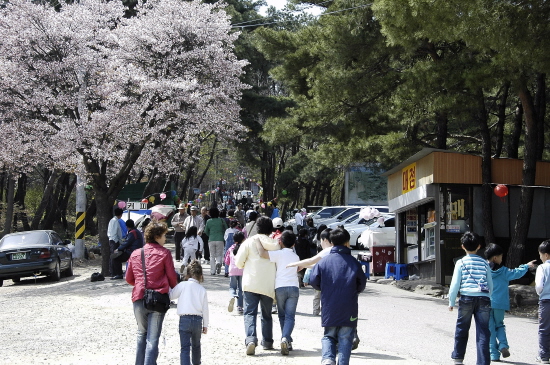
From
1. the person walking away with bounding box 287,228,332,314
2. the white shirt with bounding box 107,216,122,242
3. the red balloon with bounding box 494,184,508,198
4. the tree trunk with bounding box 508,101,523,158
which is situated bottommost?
the person walking away with bounding box 287,228,332,314

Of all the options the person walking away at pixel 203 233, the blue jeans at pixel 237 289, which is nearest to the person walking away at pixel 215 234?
the person walking away at pixel 203 233

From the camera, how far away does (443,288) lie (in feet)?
57.5

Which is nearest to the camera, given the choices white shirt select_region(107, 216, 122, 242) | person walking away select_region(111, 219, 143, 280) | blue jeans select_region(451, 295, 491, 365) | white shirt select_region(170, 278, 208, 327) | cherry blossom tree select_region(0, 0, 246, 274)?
white shirt select_region(170, 278, 208, 327)

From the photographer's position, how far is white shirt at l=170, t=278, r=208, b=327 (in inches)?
291

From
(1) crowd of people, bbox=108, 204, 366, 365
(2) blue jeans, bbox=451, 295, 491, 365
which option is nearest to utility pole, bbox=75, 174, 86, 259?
(1) crowd of people, bbox=108, 204, 366, 365

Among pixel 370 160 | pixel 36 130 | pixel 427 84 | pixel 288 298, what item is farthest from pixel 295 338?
pixel 36 130

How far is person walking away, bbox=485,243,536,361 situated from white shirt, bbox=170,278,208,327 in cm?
374

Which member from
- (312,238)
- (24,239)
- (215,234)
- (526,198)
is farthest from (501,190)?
(24,239)

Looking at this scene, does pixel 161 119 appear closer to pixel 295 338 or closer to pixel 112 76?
pixel 112 76

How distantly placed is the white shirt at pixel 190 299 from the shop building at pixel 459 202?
10985mm

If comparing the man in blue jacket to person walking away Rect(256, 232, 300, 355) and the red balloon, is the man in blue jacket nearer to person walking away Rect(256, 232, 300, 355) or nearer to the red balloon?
person walking away Rect(256, 232, 300, 355)

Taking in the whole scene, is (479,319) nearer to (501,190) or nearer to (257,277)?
(257,277)

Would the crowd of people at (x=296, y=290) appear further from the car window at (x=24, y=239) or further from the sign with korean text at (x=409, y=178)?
the car window at (x=24, y=239)

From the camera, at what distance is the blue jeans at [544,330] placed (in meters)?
8.87
